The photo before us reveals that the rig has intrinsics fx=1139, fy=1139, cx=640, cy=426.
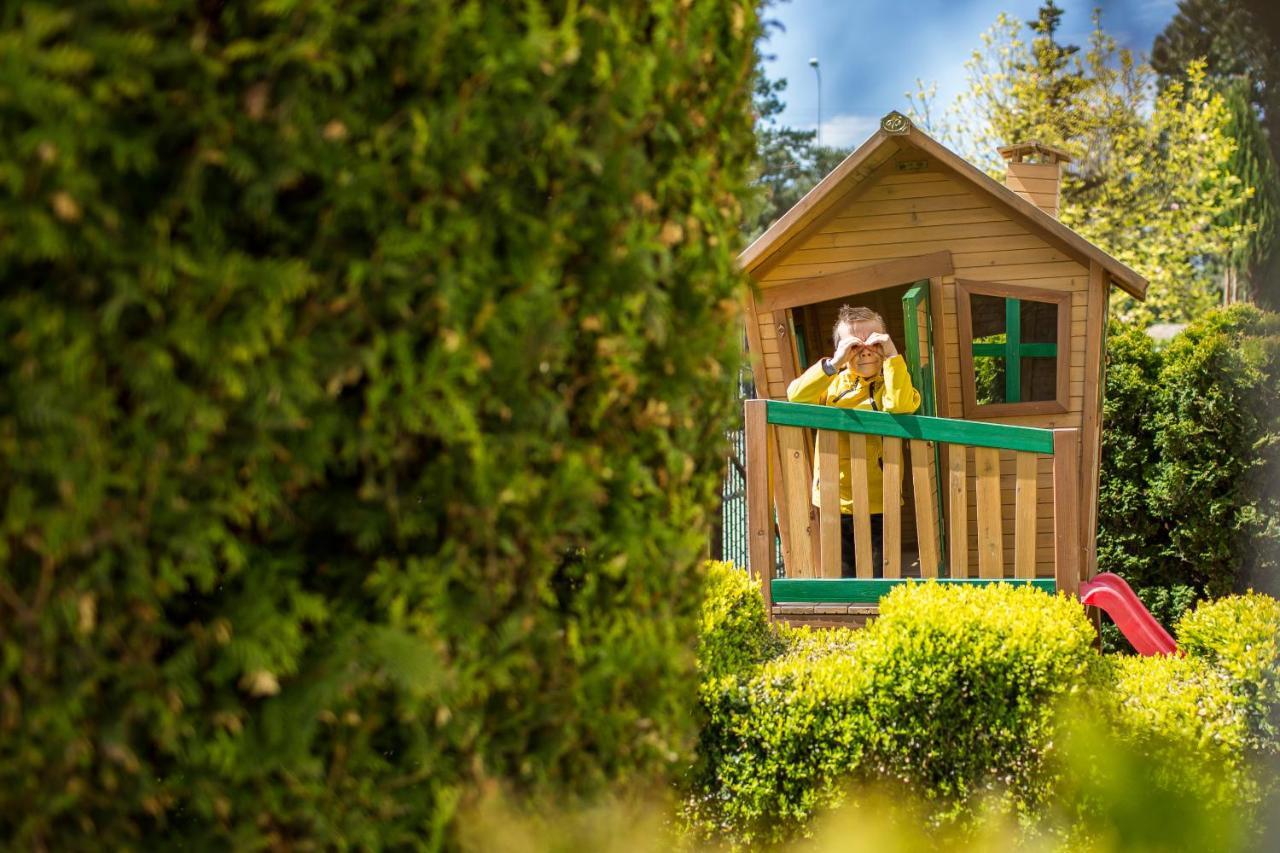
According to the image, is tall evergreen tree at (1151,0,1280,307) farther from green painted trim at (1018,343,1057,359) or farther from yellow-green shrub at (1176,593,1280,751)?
yellow-green shrub at (1176,593,1280,751)

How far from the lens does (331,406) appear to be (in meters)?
1.50

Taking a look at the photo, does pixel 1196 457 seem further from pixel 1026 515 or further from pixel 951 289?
pixel 1026 515

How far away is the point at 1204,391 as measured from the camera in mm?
8656

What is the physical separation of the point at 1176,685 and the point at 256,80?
4158 millimetres

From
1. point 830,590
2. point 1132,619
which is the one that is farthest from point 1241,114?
point 830,590

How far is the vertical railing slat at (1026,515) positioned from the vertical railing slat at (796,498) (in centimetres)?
106

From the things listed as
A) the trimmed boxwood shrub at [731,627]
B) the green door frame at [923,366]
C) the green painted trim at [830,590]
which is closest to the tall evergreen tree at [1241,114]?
the green door frame at [923,366]

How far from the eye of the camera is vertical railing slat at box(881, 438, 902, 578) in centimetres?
580

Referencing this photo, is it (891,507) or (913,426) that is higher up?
(913,426)

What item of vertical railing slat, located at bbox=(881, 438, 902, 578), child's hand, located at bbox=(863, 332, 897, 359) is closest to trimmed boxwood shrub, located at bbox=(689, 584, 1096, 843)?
vertical railing slat, located at bbox=(881, 438, 902, 578)

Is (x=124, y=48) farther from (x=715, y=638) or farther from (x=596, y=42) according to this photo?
(x=715, y=638)

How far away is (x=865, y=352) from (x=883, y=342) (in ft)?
0.46

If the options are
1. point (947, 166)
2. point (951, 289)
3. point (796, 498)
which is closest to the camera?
point (796, 498)

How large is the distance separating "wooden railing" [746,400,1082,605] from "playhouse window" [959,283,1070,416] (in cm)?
185
